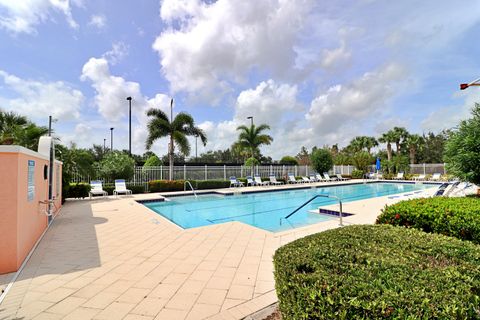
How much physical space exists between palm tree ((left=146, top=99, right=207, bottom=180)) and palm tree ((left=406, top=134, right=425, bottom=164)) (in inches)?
1220

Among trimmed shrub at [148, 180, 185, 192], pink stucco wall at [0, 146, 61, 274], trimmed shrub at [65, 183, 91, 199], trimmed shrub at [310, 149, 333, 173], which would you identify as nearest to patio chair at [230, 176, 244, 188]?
trimmed shrub at [148, 180, 185, 192]

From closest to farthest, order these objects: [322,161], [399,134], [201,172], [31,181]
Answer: [31,181]
[201,172]
[322,161]
[399,134]

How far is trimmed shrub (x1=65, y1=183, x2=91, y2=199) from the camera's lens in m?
12.3

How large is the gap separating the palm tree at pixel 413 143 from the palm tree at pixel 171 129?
31.0 m

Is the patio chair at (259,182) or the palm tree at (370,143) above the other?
the palm tree at (370,143)

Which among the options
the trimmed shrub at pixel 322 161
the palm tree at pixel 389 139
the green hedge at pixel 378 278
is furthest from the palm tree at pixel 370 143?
the green hedge at pixel 378 278

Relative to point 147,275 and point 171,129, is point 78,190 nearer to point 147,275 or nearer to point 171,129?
point 171,129

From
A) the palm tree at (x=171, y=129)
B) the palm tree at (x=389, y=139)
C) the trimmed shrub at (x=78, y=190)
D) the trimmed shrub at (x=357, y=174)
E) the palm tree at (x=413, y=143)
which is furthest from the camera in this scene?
the palm tree at (x=389, y=139)

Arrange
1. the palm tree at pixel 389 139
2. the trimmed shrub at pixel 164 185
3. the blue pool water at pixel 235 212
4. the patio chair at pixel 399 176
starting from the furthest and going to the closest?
the palm tree at pixel 389 139, the patio chair at pixel 399 176, the trimmed shrub at pixel 164 185, the blue pool water at pixel 235 212

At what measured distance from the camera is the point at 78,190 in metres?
12.5

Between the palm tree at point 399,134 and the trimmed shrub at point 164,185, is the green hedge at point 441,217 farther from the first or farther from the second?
the palm tree at point 399,134

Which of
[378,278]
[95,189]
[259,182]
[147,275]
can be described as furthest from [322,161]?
[378,278]

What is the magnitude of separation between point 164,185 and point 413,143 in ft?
112

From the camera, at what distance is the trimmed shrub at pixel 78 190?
12.3 m
